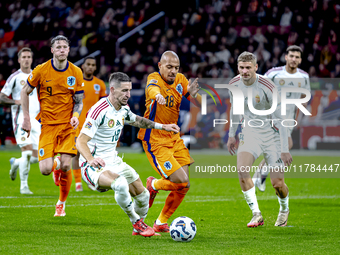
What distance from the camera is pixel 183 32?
22047mm

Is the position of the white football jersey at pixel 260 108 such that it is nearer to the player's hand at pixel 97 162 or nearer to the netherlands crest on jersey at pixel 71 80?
the player's hand at pixel 97 162

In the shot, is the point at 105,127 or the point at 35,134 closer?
the point at 105,127

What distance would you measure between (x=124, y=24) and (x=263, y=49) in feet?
20.3

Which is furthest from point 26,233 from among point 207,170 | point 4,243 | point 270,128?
point 207,170

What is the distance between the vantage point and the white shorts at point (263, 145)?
689 centimetres

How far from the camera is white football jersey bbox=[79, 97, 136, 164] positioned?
19.9 ft

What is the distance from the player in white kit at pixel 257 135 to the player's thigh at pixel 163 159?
2.98ft

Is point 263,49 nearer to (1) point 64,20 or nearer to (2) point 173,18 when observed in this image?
(2) point 173,18

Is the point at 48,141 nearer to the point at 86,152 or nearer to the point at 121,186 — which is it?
the point at 86,152

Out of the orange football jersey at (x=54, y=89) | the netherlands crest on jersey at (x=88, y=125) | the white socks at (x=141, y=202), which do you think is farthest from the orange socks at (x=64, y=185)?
the netherlands crest on jersey at (x=88, y=125)

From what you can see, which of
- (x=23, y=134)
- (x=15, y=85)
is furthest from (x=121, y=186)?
(x=15, y=85)

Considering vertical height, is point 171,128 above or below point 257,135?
above

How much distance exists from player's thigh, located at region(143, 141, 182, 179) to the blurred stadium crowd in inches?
507

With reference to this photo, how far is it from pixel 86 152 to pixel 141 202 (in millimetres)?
978
